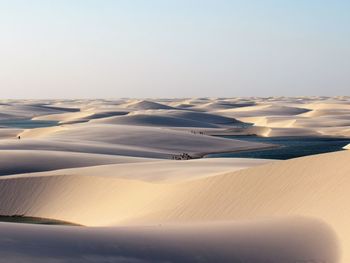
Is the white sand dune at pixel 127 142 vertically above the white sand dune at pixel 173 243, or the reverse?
the white sand dune at pixel 127 142

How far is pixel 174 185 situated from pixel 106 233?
728cm

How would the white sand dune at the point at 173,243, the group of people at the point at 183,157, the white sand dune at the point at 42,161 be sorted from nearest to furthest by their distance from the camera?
the white sand dune at the point at 173,243 → the white sand dune at the point at 42,161 → the group of people at the point at 183,157

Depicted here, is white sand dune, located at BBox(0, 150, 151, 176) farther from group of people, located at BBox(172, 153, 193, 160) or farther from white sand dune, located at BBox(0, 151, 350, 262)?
group of people, located at BBox(172, 153, 193, 160)

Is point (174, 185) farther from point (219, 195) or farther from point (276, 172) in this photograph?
point (276, 172)

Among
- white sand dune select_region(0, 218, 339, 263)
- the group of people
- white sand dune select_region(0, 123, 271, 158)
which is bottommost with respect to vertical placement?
white sand dune select_region(0, 218, 339, 263)

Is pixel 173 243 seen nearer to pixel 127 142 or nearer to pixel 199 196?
pixel 199 196

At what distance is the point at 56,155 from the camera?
3120 centimetres

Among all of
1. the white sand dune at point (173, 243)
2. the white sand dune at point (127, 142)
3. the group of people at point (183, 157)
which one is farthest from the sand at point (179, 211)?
the white sand dune at point (127, 142)

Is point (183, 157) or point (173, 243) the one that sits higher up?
point (183, 157)

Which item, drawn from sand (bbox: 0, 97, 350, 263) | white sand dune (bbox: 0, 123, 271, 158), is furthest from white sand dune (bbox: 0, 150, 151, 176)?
white sand dune (bbox: 0, 123, 271, 158)

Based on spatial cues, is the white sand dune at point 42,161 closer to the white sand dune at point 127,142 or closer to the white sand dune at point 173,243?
the white sand dune at point 127,142

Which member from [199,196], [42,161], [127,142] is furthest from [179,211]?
[127,142]

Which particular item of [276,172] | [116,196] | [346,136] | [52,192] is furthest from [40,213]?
[346,136]

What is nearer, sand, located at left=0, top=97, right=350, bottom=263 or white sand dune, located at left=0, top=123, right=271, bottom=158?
sand, located at left=0, top=97, right=350, bottom=263
